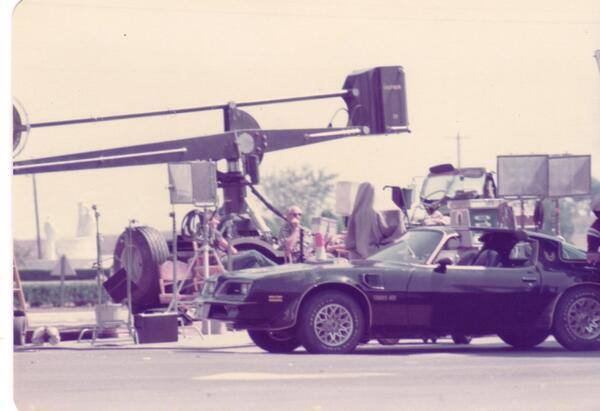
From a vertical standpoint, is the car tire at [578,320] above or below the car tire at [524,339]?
above

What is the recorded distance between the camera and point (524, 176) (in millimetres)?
17984

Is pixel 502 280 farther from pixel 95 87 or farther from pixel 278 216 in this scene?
pixel 278 216

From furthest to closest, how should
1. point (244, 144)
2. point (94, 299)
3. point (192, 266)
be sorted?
point (94, 299)
point (244, 144)
point (192, 266)

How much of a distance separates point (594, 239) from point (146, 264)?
262 inches

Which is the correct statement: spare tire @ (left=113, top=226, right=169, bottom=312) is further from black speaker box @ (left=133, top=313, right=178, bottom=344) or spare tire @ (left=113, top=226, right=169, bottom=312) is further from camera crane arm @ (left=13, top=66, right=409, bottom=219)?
black speaker box @ (left=133, top=313, right=178, bottom=344)

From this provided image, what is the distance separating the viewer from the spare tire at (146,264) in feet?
65.9

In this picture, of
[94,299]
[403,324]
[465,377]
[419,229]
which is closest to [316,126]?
[419,229]

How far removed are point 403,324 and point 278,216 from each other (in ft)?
22.4

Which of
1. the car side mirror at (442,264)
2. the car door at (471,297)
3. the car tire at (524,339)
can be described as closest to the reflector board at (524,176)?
the car tire at (524,339)

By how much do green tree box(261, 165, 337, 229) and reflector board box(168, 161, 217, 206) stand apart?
124cm

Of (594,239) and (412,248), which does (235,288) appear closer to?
(412,248)

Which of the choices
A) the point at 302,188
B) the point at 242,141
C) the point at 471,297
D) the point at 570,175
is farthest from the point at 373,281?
the point at 242,141

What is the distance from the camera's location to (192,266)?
63.1 feet

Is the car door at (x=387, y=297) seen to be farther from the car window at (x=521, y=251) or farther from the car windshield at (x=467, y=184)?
the car windshield at (x=467, y=184)
